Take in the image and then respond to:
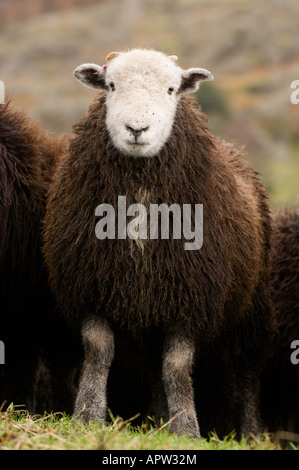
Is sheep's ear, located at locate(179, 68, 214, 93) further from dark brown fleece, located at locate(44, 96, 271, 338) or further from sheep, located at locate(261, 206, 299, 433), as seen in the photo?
sheep, located at locate(261, 206, 299, 433)

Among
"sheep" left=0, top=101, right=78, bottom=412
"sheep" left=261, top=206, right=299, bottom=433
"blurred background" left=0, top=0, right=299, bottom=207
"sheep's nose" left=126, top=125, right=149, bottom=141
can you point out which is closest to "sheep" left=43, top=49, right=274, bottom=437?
"sheep's nose" left=126, top=125, right=149, bottom=141

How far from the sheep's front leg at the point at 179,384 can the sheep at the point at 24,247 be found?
5.11 ft

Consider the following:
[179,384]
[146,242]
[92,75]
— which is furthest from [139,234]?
[92,75]

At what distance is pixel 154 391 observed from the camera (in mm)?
7176

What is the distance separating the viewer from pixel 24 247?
7.07 m

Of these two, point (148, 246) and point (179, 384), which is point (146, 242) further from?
point (179, 384)

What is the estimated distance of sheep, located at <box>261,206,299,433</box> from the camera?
8.08m

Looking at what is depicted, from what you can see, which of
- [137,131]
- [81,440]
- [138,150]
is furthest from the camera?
[138,150]

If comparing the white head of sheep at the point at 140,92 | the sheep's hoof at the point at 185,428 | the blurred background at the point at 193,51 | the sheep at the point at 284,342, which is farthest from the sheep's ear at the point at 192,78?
the blurred background at the point at 193,51

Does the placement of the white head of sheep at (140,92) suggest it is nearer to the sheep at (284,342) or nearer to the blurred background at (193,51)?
the sheep at (284,342)

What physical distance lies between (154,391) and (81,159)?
222cm

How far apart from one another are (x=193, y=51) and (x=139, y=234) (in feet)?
190
